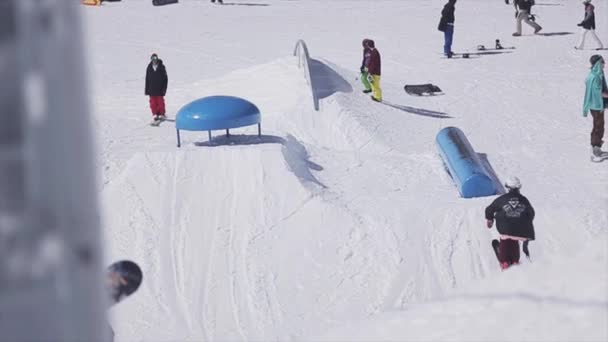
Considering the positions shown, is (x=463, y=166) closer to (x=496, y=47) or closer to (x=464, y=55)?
(x=464, y=55)

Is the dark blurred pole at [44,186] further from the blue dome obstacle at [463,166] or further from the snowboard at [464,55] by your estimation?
the snowboard at [464,55]

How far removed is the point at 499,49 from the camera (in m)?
19.9

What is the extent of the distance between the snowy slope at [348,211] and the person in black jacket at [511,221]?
238 millimetres

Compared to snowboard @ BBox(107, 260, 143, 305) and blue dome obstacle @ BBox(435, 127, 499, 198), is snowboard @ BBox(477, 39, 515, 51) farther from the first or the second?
snowboard @ BBox(107, 260, 143, 305)

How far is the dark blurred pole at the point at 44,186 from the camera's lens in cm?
101

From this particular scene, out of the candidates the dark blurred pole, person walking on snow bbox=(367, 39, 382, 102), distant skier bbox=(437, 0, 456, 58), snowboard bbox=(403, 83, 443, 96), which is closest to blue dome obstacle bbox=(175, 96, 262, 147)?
person walking on snow bbox=(367, 39, 382, 102)

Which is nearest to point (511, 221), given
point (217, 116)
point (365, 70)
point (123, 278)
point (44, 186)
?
point (217, 116)

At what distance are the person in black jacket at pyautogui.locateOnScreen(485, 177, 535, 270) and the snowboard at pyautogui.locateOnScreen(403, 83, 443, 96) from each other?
7.48m

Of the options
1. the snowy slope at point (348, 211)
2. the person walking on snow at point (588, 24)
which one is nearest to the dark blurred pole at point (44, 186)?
the snowy slope at point (348, 211)

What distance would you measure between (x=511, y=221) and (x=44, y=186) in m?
7.87

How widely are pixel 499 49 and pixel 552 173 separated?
826 centimetres

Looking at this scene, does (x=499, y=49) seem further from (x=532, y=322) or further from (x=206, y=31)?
(x=532, y=322)

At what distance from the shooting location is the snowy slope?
6.66 metres

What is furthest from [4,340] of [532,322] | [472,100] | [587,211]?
[472,100]
